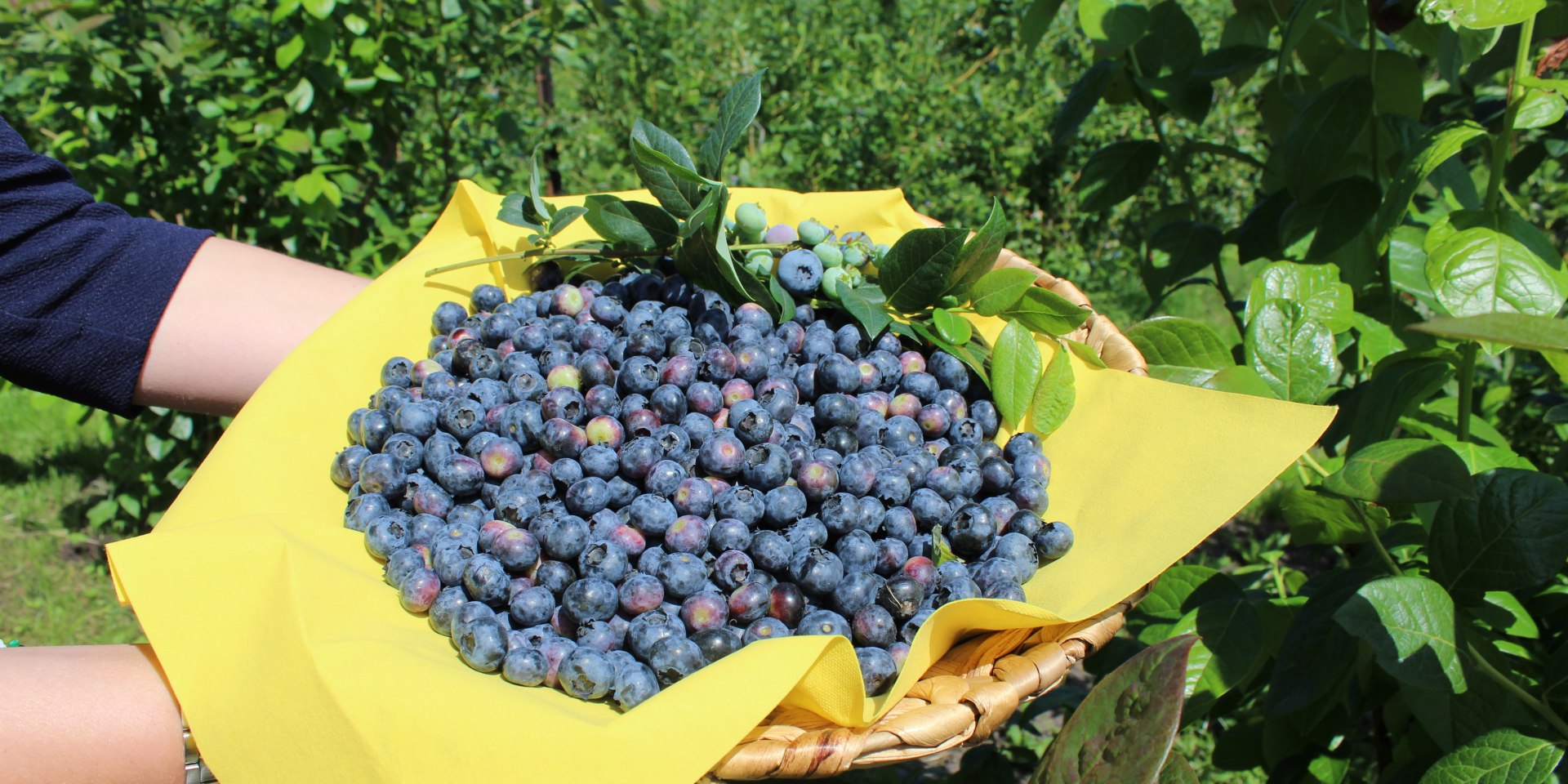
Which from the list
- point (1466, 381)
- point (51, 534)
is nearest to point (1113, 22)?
point (1466, 381)

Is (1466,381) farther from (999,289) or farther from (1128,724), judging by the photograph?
(1128,724)

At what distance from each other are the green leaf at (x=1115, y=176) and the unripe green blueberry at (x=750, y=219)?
1.75ft

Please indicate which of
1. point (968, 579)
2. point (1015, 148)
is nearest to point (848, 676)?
point (968, 579)

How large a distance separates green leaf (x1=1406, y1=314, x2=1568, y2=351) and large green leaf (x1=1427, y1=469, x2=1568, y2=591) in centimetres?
42

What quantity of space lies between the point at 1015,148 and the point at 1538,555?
10.1ft

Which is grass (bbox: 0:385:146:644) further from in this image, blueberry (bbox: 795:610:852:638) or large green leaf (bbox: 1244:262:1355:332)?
large green leaf (bbox: 1244:262:1355:332)

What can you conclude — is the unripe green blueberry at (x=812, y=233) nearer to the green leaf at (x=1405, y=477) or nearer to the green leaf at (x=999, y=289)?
the green leaf at (x=999, y=289)

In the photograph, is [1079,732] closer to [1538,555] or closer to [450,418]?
[1538,555]

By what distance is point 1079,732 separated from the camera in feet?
2.01

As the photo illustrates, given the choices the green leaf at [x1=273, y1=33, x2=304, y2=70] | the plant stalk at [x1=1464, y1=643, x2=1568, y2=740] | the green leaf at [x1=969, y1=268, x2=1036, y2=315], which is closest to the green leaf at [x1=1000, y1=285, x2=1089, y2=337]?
the green leaf at [x1=969, y1=268, x2=1036, y2=315]

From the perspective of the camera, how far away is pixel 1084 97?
4.80 feet

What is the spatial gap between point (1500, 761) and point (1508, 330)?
504 millimetres

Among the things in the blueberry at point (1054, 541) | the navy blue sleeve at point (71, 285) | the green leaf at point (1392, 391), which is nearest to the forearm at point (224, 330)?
the navy blue sleeve at point (71, 285)

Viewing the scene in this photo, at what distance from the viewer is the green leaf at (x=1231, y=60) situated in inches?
52.3
